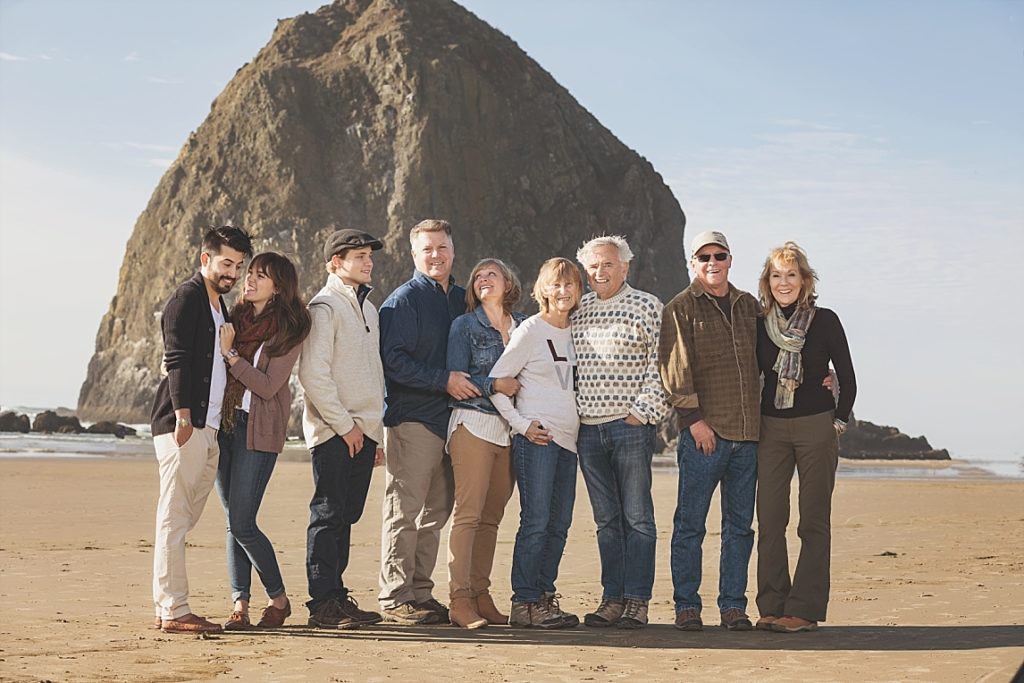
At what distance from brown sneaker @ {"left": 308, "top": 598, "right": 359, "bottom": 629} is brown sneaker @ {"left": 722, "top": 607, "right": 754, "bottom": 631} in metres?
1.93

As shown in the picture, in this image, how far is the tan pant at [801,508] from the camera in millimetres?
6211

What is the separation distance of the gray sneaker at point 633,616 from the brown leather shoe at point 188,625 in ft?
6.67

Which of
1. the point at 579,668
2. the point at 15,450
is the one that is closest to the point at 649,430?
the point at 579,668

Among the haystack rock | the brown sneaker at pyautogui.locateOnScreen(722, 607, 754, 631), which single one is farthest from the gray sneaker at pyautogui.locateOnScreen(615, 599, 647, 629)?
the haystack rock

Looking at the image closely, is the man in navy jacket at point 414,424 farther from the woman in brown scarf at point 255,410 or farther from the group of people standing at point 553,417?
the woman in brown scarf at point 255,410

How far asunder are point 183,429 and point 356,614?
1329mm

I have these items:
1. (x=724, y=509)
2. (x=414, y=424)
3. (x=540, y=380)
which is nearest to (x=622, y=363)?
(x=540, y=380)

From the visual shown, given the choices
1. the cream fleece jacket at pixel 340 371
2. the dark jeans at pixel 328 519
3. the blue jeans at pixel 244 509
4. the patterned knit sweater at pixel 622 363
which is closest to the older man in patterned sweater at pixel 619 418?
the patterned knit sweater at pixel 622 363

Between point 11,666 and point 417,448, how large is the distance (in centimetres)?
232

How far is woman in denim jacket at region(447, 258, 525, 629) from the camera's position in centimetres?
621

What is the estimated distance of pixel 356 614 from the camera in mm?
6145

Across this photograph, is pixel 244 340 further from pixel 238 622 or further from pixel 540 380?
pixel 540 380

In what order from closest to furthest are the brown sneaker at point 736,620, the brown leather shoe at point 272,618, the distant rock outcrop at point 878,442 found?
the brown leather shoe at point 272,618, the brown sneaker at point 736,620, the distant rock outcrop at point 878,442

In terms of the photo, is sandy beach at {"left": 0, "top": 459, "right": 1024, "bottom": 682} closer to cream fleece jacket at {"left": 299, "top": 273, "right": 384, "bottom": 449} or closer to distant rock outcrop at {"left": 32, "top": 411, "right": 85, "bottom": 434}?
cream fleece jacket at {"left": 299, "top": 273, "right": 384, "bottom": 449}
